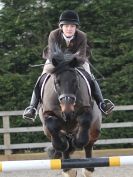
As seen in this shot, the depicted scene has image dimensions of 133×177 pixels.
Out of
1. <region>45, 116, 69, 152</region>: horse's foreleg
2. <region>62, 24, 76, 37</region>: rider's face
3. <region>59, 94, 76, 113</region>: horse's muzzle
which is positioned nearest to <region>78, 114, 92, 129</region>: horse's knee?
<region>45, 116, 69, 152</region>: horse's foreleg

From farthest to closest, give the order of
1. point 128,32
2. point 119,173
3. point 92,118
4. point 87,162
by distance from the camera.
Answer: point 128,32
point 119,173
point 92,118
point 87,162

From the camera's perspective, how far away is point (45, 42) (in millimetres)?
12711

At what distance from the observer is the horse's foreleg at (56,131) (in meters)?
6.54

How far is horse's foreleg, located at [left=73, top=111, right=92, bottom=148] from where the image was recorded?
6.56 metres

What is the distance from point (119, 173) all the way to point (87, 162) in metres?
3.59

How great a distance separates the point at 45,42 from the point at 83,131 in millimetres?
6371

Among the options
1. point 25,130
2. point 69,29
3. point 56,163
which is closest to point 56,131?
point 56,163

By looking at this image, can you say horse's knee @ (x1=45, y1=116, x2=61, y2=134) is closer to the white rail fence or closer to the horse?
the horse

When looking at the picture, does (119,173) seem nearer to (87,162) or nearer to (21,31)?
(87,162)

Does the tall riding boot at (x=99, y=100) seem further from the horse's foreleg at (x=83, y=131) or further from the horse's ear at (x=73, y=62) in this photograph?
the horse's ear at (x=73, y=62)

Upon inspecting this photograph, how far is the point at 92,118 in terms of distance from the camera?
6855 mm

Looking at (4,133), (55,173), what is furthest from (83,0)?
(55,173)

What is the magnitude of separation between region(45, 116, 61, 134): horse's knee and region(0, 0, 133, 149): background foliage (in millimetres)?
5777

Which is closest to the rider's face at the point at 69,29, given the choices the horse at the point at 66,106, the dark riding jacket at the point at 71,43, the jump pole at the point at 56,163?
the dark riding jacket at the point at 71,43
